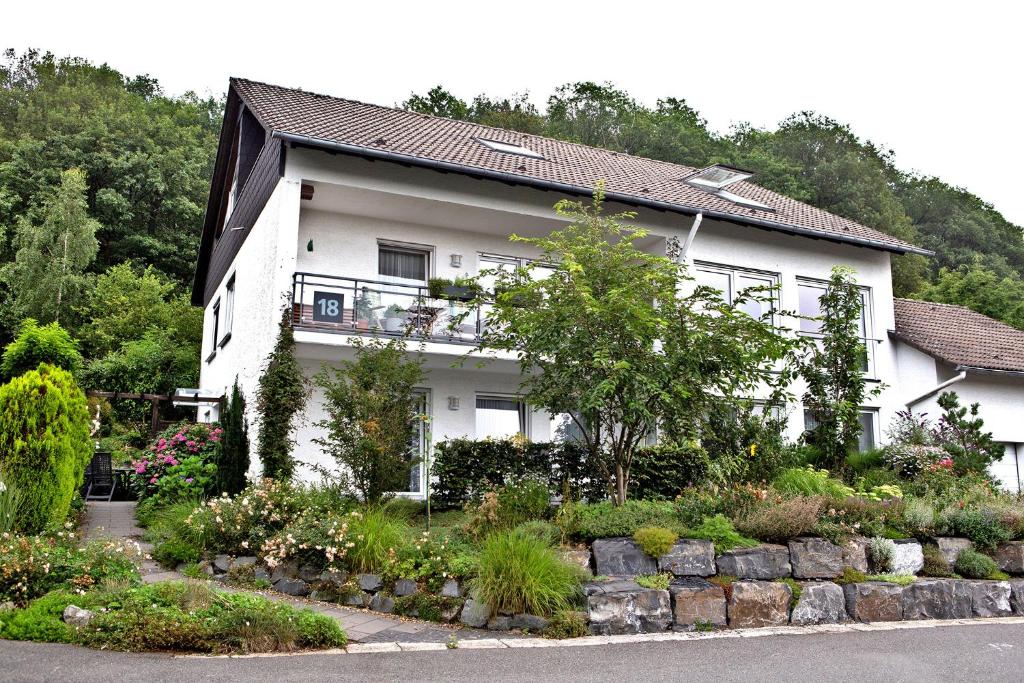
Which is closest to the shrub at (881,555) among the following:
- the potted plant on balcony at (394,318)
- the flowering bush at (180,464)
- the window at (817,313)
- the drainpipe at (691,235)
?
the potted plant on balcony at (394,318)

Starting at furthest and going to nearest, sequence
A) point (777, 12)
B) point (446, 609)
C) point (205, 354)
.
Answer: point (205, 354), point (446, 609), point (777, 12)

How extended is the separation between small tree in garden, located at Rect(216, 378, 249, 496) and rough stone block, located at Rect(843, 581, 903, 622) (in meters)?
9.01

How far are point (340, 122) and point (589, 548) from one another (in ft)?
33.8

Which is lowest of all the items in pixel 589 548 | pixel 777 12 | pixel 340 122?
pixel 589 548

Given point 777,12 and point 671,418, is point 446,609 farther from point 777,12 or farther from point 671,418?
point 777,12

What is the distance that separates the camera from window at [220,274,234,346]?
18.3 meters

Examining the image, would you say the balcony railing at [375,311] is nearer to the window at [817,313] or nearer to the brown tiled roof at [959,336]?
the window at [817,313]

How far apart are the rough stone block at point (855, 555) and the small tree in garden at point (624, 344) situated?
231 cm

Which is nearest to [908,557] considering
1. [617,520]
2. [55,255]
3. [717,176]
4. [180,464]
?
[617,520]

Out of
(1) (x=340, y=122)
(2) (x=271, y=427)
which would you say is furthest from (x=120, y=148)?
(2) (x=271, y=427)

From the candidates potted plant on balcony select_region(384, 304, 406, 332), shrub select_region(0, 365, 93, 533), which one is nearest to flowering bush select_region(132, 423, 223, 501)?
shrub select_region(0, 365, 93, 533)

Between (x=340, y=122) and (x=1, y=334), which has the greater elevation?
(x=340, y=122)

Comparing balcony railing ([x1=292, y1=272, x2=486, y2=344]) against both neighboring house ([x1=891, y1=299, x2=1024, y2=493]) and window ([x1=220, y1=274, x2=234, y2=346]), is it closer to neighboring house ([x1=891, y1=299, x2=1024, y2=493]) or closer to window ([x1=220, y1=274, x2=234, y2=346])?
window ([x1=220, y1=274, x2=234, y2=346])

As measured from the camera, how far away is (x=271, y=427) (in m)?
12.6
